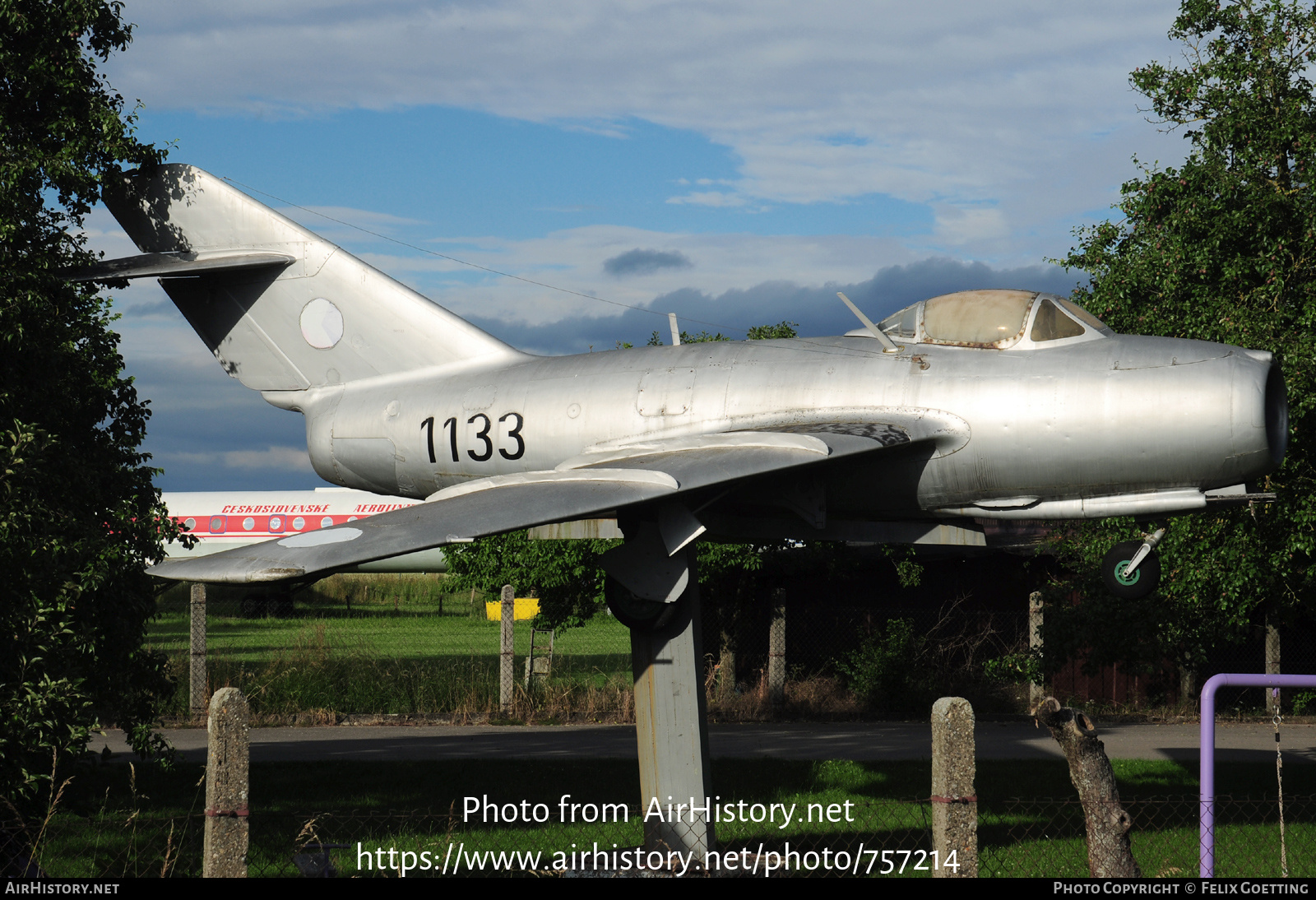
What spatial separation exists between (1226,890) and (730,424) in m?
4.26

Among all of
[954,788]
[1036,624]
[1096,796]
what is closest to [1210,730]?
[1096,796]

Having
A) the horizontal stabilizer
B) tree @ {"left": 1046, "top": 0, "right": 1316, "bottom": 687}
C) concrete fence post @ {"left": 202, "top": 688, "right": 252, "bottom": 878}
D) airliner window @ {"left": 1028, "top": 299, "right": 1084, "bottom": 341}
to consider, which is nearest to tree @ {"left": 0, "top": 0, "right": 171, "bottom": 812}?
the horizontal stabilizer

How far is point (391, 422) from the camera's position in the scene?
383 inches

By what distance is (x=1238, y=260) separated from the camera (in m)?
13.5

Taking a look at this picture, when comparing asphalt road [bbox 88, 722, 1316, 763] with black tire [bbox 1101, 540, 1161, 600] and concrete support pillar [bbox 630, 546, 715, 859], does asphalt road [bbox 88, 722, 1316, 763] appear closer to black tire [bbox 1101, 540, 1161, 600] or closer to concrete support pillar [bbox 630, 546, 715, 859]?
concrete support pillar [bbox 630, 546, 715, 859]

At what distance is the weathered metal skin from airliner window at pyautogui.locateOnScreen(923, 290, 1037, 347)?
0.7 inches

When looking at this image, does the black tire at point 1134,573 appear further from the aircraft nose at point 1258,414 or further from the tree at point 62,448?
the tree at point 62,448

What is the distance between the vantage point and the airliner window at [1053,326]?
806 cm

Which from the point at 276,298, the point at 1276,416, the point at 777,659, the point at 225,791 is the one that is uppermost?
the point at 276,298

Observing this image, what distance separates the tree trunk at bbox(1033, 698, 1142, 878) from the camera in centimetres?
709

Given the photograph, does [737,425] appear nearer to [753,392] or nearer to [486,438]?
[753,392]

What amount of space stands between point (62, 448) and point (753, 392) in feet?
19.6

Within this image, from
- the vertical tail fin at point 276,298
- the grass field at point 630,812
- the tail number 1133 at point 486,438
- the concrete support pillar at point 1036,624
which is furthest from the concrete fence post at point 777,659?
the tail number 1133 at point 486,438

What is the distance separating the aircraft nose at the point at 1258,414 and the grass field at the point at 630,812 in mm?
2744
